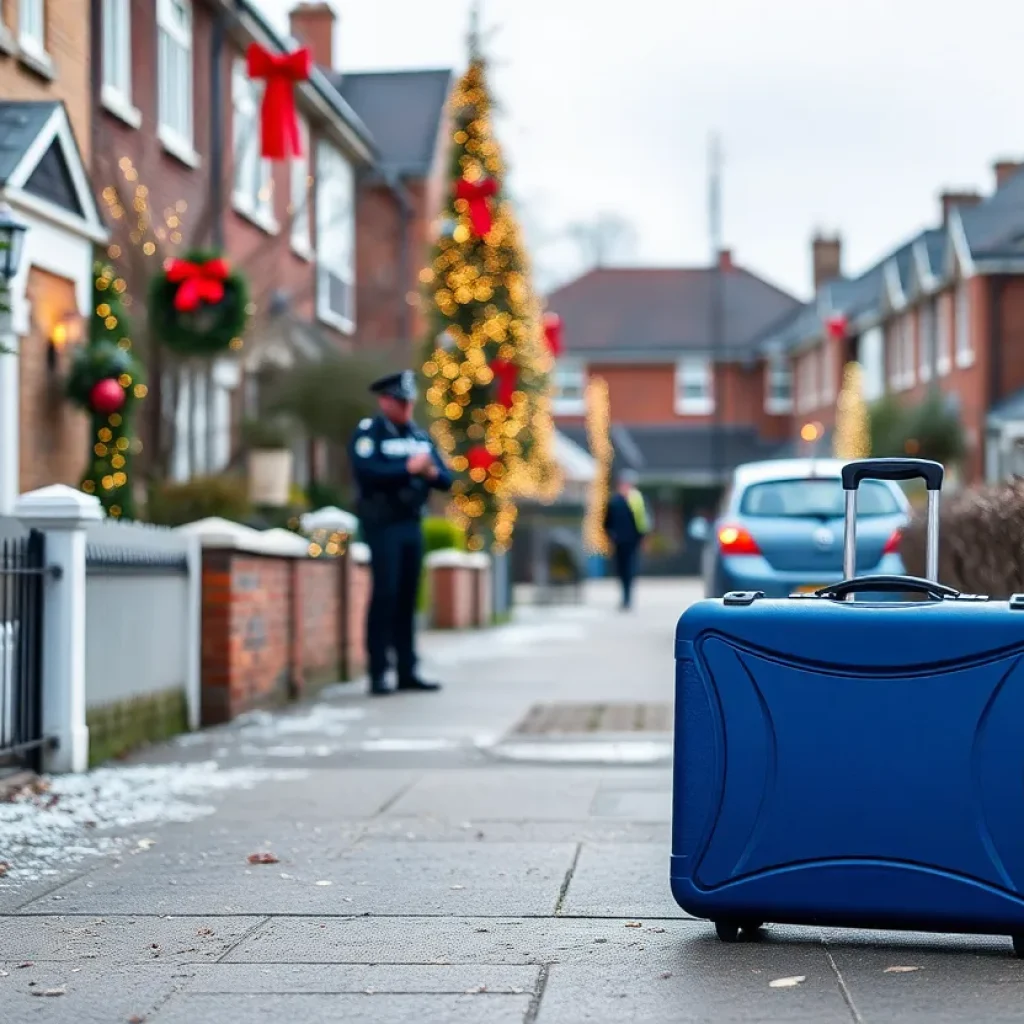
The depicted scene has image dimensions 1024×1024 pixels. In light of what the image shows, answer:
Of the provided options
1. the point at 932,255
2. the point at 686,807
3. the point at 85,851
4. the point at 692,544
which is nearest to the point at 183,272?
the point at 85,851

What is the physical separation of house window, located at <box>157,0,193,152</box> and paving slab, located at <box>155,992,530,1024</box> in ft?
52.1

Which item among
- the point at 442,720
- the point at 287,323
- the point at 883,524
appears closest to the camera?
the point at 442,720

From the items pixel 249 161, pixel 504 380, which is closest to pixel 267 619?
pixel 249 161

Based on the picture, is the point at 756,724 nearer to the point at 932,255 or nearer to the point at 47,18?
the point at 47,18

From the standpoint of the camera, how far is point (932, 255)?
42906 mm

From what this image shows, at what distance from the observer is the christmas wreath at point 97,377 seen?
587 inches

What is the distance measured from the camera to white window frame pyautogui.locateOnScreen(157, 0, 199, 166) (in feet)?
65.4

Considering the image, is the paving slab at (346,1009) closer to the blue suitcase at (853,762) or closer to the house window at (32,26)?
the blue suitcase at (853,762)

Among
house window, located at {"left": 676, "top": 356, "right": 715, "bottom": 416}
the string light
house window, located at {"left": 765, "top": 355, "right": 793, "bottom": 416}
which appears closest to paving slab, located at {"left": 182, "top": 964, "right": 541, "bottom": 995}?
the string light

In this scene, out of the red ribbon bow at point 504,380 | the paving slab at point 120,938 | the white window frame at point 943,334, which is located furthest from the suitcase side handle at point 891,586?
the white window frame at point 943,334

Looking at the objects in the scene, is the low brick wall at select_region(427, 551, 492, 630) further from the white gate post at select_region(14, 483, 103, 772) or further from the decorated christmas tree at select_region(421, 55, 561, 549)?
the white gate post at select_region(14, 483, 103, 772)

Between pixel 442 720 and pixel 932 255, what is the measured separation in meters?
33.1

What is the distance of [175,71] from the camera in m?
20.8

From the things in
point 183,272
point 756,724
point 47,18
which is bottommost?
point 756,724
